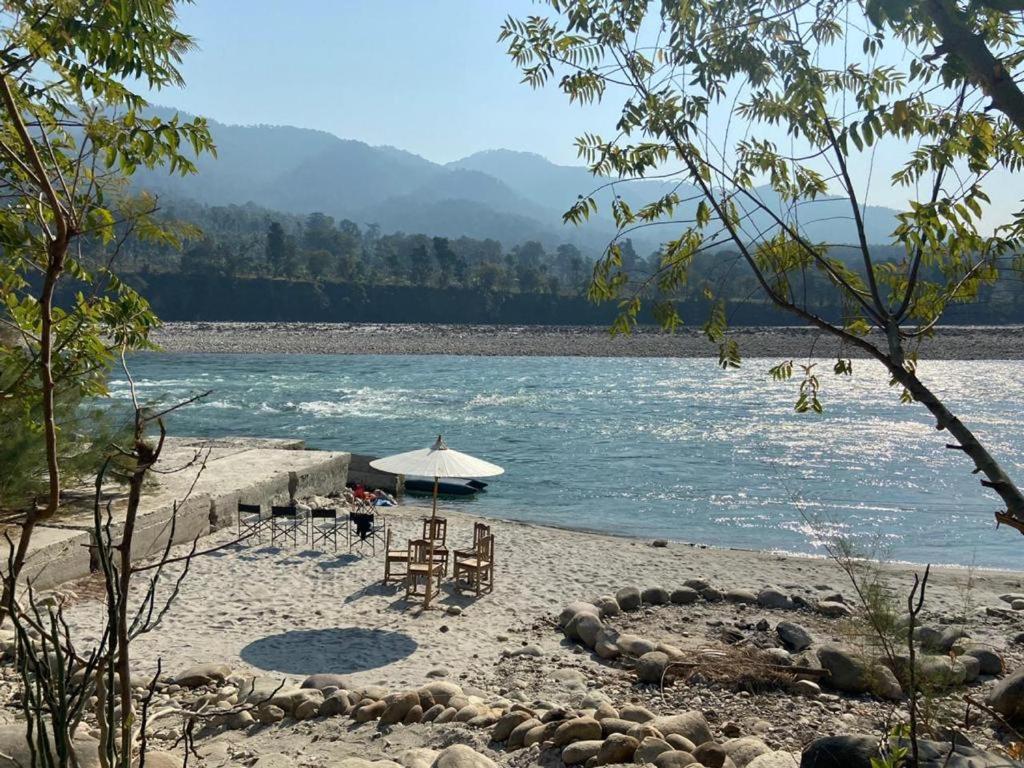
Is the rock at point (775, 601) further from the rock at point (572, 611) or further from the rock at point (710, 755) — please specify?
the rock at point (710, 755)

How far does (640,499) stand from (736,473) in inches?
175

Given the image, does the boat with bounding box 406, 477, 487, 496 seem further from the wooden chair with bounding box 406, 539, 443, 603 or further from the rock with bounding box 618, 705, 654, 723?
the rock with bounding box 618, 705, 654, 723

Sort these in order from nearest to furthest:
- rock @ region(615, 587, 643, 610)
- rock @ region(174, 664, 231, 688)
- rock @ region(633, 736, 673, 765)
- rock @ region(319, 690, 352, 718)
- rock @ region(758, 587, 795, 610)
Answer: rock @ region(633, 736, 673, 765) < rock @ region(319, 690, 352, 718) < rock @ region(174, 664, 231, 688) < rock @ region(615, 587, 643, 610) < rock @ region(758, 587, 795, 610)

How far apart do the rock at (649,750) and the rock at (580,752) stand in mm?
201

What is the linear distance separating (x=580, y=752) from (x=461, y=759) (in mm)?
660

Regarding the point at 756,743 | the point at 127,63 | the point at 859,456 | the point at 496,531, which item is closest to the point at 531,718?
the point at 756,743

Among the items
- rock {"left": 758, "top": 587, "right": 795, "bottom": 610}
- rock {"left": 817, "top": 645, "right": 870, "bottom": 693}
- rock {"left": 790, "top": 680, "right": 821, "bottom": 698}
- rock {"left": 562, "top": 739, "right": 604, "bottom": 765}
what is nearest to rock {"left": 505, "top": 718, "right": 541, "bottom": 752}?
rock {"left": 562, "top": 739, "right": 604, "bottom": 765}

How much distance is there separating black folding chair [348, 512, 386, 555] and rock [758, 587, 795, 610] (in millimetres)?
4503

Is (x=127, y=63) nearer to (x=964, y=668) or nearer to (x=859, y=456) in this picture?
(x=964, y=668)

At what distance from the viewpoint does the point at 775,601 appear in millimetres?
9852

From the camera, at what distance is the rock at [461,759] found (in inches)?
178

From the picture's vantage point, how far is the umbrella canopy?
973 cm

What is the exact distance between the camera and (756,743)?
201 inches

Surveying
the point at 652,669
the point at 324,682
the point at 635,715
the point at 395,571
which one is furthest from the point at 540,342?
the point at 635,715
